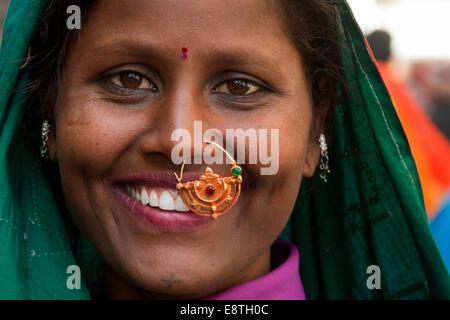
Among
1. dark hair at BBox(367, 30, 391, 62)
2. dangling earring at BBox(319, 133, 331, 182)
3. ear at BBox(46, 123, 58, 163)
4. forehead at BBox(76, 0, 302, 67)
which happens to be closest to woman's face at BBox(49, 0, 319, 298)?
forehead at BBox(76, 0, 302, 67)

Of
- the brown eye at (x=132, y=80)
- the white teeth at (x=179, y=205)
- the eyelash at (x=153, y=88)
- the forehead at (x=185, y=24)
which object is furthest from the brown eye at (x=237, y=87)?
the white teeth at (x=179, y=205)

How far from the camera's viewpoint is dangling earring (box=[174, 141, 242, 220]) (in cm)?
156

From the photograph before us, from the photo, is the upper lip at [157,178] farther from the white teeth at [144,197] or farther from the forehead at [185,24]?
the forehead at [185,24]

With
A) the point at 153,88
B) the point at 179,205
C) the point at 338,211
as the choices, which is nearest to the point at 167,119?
the point at 153,88

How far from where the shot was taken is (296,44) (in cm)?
172

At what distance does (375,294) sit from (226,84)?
3.05 feet

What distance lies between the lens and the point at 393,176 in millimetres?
1869

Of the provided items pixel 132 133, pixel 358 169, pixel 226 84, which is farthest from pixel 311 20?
pixel 132 133

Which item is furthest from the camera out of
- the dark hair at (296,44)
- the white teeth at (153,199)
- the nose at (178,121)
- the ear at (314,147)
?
the ear at (314,147)

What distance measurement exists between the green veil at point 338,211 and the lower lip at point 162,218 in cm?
32

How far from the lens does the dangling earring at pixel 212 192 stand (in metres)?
1.56

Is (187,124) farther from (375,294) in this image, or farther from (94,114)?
(375,294)

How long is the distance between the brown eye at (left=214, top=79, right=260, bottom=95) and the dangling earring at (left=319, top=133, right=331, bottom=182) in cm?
38

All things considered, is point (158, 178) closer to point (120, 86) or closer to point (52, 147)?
point (120, 86)
